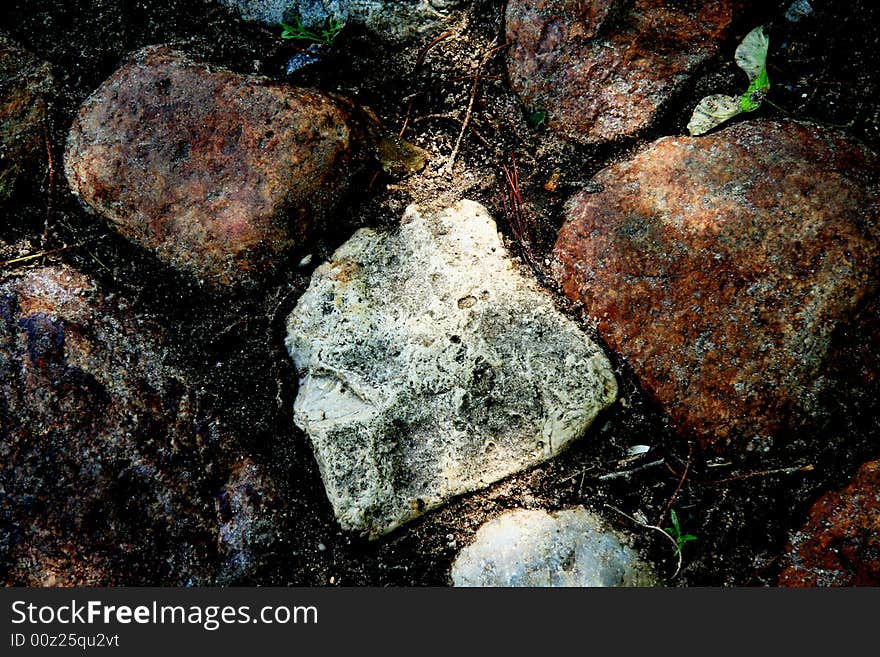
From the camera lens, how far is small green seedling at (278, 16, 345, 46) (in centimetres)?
180

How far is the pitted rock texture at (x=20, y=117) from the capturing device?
1.74 m

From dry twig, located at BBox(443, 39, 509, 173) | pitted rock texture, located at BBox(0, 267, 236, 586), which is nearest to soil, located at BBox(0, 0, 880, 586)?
dry twig, located at BBox(443, 39, 509, 173)

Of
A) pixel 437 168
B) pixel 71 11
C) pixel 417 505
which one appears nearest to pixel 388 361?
pixel 417 505

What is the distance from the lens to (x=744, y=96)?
1.64 metres

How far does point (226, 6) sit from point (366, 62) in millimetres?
446

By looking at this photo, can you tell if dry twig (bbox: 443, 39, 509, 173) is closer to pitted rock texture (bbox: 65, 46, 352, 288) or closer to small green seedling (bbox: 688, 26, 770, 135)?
pitted rock texture (bbox: 65, 46, 352, 288)

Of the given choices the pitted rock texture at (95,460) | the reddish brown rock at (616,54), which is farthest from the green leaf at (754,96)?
the pitted rock texture at (95,460)

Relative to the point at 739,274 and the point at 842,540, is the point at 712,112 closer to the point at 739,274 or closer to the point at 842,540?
the point at 739,274

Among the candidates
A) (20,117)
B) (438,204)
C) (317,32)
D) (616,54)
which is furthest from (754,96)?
(20,117)

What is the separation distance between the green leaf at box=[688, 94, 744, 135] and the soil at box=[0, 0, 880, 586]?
29 millimetres

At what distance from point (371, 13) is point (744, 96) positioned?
3.36 feet

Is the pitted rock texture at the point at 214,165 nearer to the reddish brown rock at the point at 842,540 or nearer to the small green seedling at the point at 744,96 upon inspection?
the small green seedling at the point at 744,96

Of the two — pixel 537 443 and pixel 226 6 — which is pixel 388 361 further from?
pixel 226 6

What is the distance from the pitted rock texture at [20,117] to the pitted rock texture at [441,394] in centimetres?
95
